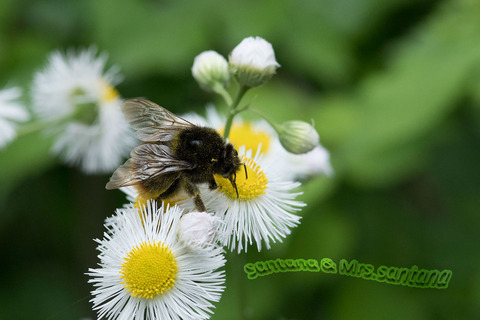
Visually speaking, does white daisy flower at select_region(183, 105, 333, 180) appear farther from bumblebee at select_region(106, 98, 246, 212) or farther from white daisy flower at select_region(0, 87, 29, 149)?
white daisy flower at select_region(0, 87, 29, 149)

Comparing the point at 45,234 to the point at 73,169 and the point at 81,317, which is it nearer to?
the point at 73,169

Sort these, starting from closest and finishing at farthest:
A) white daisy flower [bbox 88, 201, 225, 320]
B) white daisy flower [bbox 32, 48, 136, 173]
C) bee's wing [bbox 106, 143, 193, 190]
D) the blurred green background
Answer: white daisy flower [bbox 88, 201, 225, 320], bee's wing [bbox 106, 143, 193, 190], the blurred green background, white daisy flower [bbox 32, 48, 136, 173]

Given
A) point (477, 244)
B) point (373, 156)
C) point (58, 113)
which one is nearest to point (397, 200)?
point (373, 156)

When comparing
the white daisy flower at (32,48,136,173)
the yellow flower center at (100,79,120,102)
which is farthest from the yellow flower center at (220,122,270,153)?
the yellow flower center at (100,79,120,102)

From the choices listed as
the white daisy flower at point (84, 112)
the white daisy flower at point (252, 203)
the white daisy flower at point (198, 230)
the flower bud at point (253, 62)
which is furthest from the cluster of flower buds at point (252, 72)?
the white daisy flower at point (84, 112)

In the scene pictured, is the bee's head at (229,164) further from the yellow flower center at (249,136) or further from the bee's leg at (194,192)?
the yellow flower center at (249,136)
